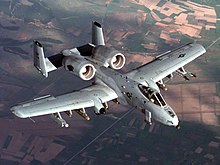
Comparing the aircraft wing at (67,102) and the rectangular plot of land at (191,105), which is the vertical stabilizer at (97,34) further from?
the rectangular plot of land at (191,105)

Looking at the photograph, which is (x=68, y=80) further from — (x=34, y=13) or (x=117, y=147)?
(x=34, y=13)

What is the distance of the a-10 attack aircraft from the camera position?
45.7m

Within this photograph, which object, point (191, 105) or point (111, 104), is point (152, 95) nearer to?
point (191, 105)

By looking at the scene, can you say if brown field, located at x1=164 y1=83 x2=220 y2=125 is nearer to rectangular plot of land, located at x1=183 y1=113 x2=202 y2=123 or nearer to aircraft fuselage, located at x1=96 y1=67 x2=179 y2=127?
rectangular plot of land, located at x1=183 y1=113 x2=202 y2=123

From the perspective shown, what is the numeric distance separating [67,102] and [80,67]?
15.3ft

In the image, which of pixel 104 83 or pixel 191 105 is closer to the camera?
pixel 104 83

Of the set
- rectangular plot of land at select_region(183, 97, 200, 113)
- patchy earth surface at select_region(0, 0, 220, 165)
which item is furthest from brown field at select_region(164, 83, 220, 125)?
patchy earth surface at select_region(0, 0, 220, 165)

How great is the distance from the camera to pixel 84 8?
119250mm

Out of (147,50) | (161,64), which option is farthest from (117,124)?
(161,64)

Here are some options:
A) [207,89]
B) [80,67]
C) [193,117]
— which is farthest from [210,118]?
[80,67]

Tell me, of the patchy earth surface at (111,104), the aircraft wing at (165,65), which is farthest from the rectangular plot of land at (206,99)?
the aircraft wing at (165,65)

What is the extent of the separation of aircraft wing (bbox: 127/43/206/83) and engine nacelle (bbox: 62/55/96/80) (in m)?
4.45

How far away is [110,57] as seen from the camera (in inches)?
2026

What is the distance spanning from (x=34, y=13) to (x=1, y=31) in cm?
1057
